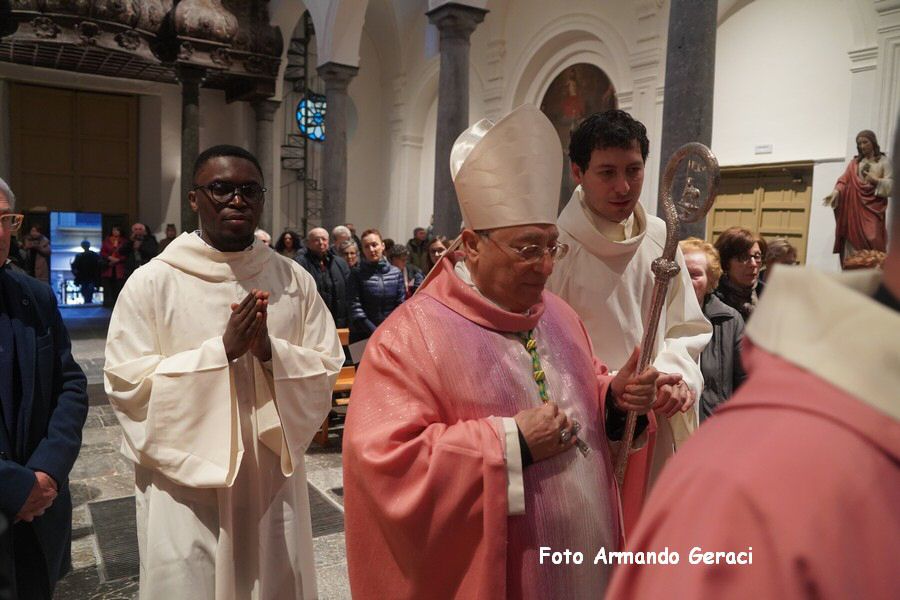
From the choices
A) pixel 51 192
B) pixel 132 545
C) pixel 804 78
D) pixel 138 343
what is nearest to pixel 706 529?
pixel 138 343

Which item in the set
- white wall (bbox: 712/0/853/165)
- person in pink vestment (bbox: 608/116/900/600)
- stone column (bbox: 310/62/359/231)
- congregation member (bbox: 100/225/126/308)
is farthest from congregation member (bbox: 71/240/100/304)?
person in pink vestment (bbox: 608/116/900/600)

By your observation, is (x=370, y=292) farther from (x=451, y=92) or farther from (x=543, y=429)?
(x=543, y=429)

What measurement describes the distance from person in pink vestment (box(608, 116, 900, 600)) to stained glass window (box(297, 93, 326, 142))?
20716 mm

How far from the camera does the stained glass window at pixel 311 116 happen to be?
805 inches

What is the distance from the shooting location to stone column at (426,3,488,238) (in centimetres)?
948

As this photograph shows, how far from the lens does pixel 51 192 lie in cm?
1596

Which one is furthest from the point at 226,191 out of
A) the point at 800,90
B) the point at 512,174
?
the point at 800,90

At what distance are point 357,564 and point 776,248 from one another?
4.53 m

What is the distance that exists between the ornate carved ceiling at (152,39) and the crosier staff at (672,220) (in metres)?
11.0

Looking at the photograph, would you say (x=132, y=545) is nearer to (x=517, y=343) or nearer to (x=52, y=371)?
(x=52, y=371)

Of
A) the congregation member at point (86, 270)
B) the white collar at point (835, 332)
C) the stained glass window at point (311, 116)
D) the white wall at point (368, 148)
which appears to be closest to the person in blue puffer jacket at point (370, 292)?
the white collar at point (835, 332)

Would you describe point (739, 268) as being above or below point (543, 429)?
above

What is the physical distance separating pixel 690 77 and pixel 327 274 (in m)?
3.65

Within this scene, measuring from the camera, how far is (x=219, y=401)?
2.36 metres
